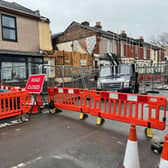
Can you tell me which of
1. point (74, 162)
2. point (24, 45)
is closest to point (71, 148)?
point (74, 162)

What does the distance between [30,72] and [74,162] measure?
11.5 m

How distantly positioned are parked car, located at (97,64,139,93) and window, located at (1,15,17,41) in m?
8.36

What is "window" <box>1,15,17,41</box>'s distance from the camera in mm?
12141

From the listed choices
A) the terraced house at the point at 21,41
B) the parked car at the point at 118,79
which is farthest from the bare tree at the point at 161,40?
the parked car at the point at 118,79

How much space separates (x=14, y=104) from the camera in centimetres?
604

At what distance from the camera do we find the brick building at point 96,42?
2014cm

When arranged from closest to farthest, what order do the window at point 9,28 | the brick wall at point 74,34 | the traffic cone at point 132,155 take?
the traffic cone at point 132,155 < the window at point 9,28 < the brick wall at point 74,34

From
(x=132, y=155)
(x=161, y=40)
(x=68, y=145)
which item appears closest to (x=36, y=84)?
(x=68, y=145)

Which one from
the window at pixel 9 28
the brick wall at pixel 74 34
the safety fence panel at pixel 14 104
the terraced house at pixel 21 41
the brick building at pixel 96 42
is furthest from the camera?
the brick wall at pixel 74 34

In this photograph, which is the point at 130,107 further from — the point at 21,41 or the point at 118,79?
the point at 21,41

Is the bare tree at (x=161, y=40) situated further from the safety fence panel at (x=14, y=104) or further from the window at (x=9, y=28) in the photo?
the safety fence panel at (x=14, y=104)

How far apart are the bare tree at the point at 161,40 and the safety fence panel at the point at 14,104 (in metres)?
48.3

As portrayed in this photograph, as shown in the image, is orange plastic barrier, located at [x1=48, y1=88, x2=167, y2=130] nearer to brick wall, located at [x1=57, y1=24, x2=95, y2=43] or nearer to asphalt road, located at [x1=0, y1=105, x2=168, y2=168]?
asphalt road, located at [x1=0, y1=105, x2=168, y2=168]

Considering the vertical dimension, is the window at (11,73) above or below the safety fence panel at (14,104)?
above
